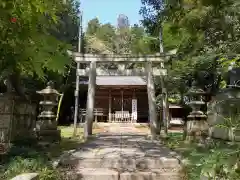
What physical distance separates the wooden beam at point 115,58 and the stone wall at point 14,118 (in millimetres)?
4730

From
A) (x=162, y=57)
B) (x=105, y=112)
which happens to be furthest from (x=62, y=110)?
(x=162, y=57)

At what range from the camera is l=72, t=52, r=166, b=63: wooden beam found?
12.4 meters

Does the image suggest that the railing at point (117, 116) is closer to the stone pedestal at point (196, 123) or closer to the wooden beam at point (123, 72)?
the wooden beam at point (123, 72)

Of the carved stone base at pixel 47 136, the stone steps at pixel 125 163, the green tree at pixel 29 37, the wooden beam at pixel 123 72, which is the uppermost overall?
the wooden beam at pixel 123 72

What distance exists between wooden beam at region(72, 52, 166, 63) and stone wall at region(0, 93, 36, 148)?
4730 millimetres

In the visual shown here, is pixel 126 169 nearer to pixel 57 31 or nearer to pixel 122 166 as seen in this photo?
pixel 122 166

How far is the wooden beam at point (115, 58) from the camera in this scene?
40.5 ft

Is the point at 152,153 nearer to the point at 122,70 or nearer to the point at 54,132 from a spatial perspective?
the point at 54,132

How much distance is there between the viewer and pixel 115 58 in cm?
1249

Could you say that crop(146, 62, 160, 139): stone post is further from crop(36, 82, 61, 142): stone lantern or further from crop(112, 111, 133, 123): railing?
crop(112, 111, 133, 123): railing

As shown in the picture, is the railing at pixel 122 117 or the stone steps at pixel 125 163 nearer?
the stone steps at pixel 125 163

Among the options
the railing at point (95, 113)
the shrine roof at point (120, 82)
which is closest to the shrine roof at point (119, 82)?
the shrine roof at point (120, 82)

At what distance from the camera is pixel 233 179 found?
11.6 ft

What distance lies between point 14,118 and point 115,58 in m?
6.18
